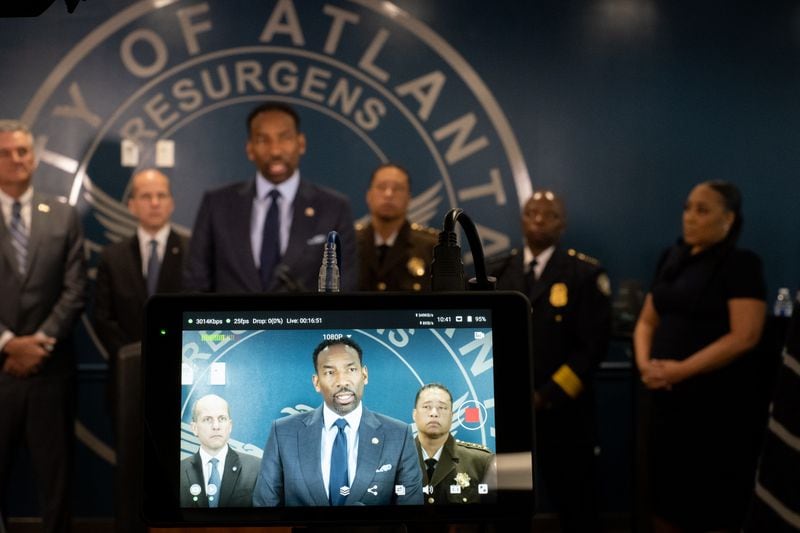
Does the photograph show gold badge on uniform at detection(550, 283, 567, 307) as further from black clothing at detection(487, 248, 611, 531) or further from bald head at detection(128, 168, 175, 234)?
bald head at detection(128, 168, 175, 234)

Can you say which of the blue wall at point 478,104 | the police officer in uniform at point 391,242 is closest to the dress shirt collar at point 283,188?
the police officer in uniform at point 391,242

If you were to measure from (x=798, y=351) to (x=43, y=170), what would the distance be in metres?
4.32

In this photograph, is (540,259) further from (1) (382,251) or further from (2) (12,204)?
(2) (12,204)

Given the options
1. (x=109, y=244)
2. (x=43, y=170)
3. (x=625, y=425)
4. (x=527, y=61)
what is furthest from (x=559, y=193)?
(x=43, y=170)

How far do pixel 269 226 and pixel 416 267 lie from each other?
2.20 feet

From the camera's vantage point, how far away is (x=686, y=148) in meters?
4.70

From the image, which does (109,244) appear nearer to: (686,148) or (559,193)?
(559,193)

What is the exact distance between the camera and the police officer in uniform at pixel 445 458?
1.06 m

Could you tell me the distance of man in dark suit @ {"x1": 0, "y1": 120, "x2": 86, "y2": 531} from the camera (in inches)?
158

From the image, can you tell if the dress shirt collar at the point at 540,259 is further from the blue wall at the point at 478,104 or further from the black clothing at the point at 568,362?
the blue wall at the point at 478,104

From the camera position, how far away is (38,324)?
4.09 meters

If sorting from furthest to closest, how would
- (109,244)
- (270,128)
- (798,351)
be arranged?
(109,244) < (270,128) < (798,351)

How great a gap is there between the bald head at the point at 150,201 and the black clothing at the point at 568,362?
5.57ft

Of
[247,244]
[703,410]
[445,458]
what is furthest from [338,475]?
[247,244]
